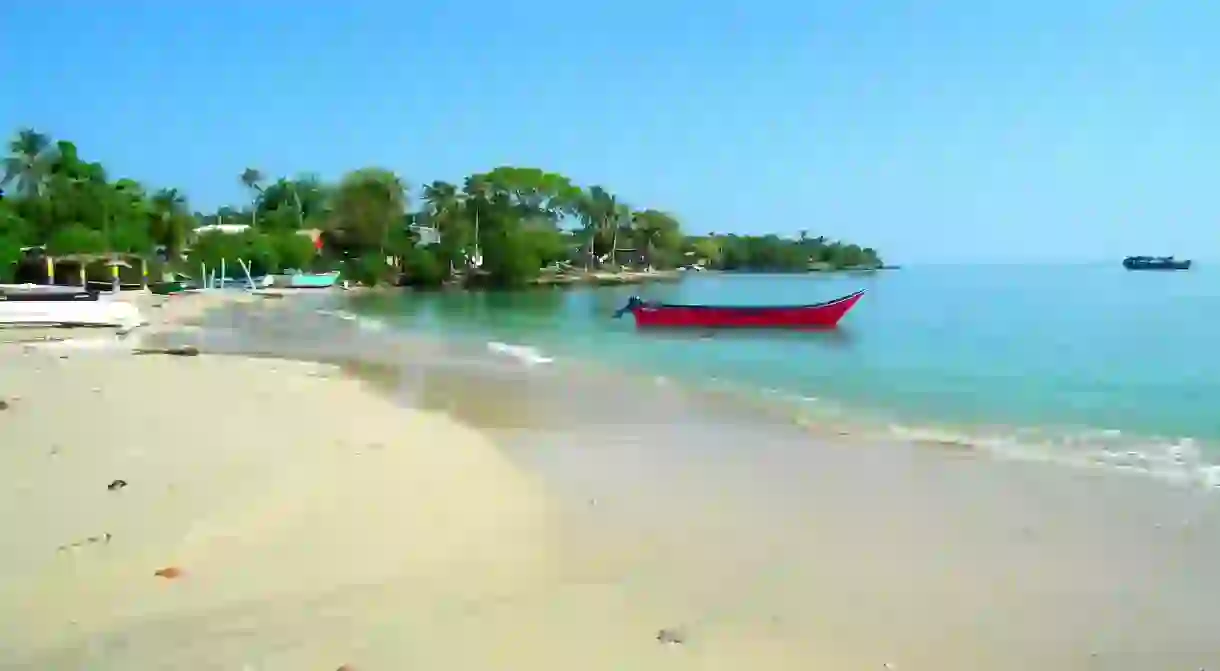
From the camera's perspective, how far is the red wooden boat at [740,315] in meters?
35.9

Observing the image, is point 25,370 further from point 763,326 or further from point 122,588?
point 763,326

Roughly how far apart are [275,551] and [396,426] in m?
5.21

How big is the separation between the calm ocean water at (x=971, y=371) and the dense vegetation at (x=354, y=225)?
2853 cm

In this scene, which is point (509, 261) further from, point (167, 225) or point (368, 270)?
point (167, 225)

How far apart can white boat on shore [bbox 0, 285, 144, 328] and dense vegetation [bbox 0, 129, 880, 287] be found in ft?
66.7

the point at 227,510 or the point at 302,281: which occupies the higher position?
the point at 302,281

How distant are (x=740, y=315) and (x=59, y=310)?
76.3 feet

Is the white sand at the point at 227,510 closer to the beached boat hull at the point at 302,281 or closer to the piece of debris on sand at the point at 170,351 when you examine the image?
the piece of debris on sand at the point at 170,351

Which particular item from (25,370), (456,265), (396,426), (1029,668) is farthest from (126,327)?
(456,265)

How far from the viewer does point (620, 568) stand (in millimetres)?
5391

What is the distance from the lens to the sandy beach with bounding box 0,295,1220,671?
4.14 m

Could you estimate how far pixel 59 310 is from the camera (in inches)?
999

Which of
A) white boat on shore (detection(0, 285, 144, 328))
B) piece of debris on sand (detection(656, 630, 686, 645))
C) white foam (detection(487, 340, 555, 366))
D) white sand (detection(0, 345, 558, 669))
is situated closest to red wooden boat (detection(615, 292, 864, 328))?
white foam (detection(487, 340, 555, 366))

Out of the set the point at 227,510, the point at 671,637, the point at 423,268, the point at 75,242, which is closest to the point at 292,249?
the point at 423,268
